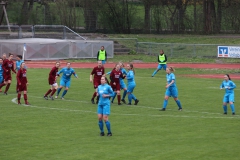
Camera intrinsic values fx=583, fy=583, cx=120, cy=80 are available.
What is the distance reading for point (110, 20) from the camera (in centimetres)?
7162

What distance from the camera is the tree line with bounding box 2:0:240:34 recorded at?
69.0 metres

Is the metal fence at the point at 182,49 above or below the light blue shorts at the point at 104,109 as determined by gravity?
above

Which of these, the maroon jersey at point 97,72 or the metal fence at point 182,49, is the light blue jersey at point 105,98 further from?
the metal fence at point 182,49

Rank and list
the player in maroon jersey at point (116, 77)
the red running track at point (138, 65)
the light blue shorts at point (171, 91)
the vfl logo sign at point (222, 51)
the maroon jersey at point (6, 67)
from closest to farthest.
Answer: the light blue shorts at point (171, 91), the player in maroon jersey at point (116, 77), the maroon jersey at point (6, 67), the red running track at point (138, 65), the vfl logo sign at point (222, 51)

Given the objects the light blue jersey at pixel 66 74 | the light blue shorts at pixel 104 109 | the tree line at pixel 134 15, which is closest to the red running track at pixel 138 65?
the light blue jersey at pixel 66 74

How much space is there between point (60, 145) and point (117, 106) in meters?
9.37

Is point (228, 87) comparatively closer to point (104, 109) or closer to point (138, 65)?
point (104, 109)

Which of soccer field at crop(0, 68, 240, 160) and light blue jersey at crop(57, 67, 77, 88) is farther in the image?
light blue jersey at crop(57, 67, 77, 88)

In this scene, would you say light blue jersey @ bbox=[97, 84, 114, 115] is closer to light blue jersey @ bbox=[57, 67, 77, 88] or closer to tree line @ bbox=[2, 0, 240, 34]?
light blue jersey @ bbox=[57, 67, 77, 88]

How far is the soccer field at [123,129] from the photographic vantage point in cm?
1764

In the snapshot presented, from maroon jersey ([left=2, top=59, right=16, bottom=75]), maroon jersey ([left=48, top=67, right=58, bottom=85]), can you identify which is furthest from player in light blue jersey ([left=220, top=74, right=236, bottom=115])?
maroon jersey ([left=2, top=59, right=16, bottom=75])

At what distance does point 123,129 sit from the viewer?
2170 centimetres

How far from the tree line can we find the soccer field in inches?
1449

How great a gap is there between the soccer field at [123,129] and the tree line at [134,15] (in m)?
36.8
